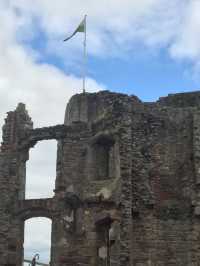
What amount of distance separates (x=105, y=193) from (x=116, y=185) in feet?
1.89

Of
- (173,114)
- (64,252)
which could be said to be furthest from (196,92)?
(64,252)

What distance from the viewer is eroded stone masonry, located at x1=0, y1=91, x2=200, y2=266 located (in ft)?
76.6

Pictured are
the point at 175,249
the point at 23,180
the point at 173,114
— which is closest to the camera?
the point at 175,249

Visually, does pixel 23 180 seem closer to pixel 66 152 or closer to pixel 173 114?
pixel 66 152

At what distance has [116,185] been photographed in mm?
23891

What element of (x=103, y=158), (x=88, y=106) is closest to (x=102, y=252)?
(x=103, y=158)

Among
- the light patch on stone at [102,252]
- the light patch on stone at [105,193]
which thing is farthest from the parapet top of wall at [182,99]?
the light patch on stone at [102,252]

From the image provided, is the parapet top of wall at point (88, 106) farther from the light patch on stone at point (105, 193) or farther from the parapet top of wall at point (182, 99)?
the light patch on stone at point (105, 193)

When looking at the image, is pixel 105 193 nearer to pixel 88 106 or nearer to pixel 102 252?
pixel 102 252

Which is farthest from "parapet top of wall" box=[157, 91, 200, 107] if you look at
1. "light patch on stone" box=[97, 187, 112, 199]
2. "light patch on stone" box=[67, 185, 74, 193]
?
"light patch on stone" box=[67, 185, 74, 193]

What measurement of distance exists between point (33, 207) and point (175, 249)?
6.51 m

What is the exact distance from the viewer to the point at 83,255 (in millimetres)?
24328

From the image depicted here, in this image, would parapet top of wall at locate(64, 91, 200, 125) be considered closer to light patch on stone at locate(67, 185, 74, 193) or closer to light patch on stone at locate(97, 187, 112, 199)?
light patch on stone at locate(67, 185, 74, 193)

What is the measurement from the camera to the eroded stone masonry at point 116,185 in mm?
23359
